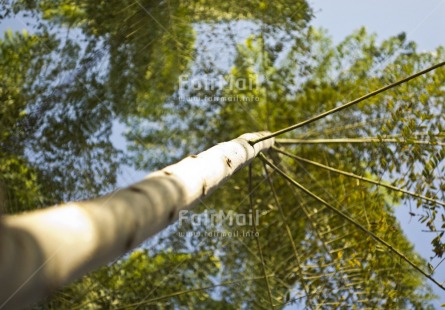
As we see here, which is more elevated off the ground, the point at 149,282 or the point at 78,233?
the point at 78,233

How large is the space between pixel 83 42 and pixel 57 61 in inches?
10.1

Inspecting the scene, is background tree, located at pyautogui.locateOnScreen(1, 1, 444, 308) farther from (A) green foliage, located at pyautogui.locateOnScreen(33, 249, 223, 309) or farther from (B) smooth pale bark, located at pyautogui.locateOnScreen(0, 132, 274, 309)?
(B) smooth pale bark, located at pyautogui.locateOnScreen(0, 132, 274, 309)

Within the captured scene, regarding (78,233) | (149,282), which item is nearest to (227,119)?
(149,282)

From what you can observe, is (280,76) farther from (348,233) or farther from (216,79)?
(348,233)

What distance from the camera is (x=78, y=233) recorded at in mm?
883

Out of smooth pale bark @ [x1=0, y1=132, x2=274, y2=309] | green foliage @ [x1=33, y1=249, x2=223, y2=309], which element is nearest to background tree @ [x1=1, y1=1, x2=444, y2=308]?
green foliage @ [x1=33, y1=249, x2=223, y2=309]

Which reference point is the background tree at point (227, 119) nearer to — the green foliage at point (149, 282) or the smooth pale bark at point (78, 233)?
the green foliage at point (149, 282)

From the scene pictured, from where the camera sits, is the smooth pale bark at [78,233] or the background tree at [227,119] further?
the background tree at [227,119]

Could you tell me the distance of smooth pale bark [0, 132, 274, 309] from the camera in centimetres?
74

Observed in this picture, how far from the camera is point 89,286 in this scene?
4238mm

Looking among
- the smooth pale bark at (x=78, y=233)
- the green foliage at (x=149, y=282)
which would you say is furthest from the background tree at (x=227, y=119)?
the smooth pale bark at (x=78, y=233)

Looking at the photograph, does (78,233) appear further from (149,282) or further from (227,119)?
(227,119)

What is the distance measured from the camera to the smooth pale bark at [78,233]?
74 centimetres

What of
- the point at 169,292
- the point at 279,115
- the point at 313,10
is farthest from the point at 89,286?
the point at 313,10
